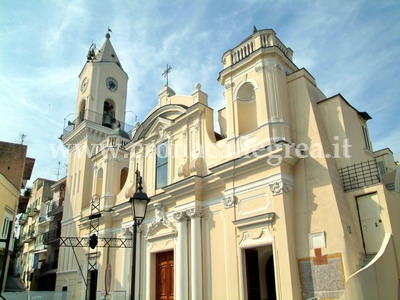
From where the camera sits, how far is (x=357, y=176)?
1224 cm

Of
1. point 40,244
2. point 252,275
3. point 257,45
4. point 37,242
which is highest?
point 257,45

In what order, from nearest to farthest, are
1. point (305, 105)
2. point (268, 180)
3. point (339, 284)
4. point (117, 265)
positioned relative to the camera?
point (339, 284) < point (268, 180) < point (305, 105) < point (117, 265)

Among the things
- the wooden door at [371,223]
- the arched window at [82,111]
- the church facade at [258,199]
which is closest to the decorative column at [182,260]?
the church facade at [258,199]

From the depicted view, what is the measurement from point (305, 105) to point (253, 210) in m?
4.25

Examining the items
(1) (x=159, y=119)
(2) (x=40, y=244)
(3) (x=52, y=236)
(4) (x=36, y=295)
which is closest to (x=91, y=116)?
(1) (x=159, y=119)

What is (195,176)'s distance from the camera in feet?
48.8

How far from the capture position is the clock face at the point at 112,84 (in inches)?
1090

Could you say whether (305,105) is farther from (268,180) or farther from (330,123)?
(268,180)

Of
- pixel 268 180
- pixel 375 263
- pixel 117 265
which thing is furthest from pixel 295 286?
pixel 117 265

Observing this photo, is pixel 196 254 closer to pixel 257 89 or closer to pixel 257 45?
pixel 257 89

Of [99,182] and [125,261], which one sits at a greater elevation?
[99,182]

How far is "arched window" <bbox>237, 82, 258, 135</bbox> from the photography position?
1463 centimetres

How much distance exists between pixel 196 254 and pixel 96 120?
49.8ft

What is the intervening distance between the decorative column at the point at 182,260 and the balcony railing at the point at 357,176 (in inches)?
251
